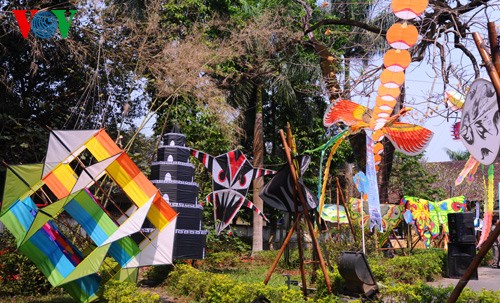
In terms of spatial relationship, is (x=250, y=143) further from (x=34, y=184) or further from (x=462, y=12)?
(x=34, y=184)

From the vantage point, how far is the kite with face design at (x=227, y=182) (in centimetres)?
1241

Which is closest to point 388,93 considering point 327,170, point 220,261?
point 327,170

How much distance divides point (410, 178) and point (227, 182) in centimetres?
A: 1939

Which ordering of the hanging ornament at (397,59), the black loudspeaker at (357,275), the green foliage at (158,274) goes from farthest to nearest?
the green foliage at (158,274)
the black loudspeaker at (357,275)
the hanging ornament at (397,59)

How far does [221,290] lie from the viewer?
323 inches

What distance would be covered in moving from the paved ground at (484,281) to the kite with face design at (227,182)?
4.69 meters

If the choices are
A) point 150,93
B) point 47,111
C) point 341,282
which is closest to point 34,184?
point 341,282

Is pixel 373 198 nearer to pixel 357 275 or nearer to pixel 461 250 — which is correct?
pixel 461 250

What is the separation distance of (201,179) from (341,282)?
8.69 meters

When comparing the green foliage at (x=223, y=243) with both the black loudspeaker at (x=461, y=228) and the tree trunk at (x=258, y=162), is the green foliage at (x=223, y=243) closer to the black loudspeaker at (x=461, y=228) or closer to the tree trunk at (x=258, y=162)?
the tree trunk at (x=258, y=162)

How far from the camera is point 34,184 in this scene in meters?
8.12

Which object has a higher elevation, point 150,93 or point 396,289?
point 150,93

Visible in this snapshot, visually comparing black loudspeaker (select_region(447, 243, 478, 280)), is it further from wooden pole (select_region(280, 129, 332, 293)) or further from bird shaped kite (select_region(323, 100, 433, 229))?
wooden pole (select_region(280, 129, 332, 293))

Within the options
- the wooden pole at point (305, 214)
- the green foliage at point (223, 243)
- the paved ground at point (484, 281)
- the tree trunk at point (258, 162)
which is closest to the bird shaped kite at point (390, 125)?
the paved ground at point (484, 281)
